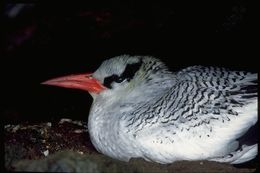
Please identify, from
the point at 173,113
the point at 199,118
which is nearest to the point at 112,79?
the point at 173,113

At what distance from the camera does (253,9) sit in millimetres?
4645

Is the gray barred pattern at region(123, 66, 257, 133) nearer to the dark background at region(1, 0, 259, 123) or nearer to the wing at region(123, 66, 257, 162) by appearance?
the wing at region(123, 66, 257, 162)

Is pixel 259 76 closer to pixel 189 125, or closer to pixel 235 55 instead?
pixel 189 125

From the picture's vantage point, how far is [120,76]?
4.15 m

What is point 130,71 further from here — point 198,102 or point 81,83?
point 198,102

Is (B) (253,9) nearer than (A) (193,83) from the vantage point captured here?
No

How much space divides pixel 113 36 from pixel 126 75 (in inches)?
56.2

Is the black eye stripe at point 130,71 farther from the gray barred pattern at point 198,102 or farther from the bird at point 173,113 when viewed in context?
the gray barred pattern at point 198,102

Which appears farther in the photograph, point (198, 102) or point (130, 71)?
point (130, 71)

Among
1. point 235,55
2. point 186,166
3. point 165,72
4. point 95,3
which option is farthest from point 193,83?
point 95,3

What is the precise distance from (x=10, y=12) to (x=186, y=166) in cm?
275

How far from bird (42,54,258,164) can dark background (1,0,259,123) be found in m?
1.06

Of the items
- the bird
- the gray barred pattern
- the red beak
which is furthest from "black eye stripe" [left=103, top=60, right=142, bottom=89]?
the gray barred pattern

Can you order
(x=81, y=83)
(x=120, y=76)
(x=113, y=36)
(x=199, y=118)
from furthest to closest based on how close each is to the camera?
(x=113, y=36) → (x=81, y=83) → (x=120, y=76) → (x=199, y=118)
